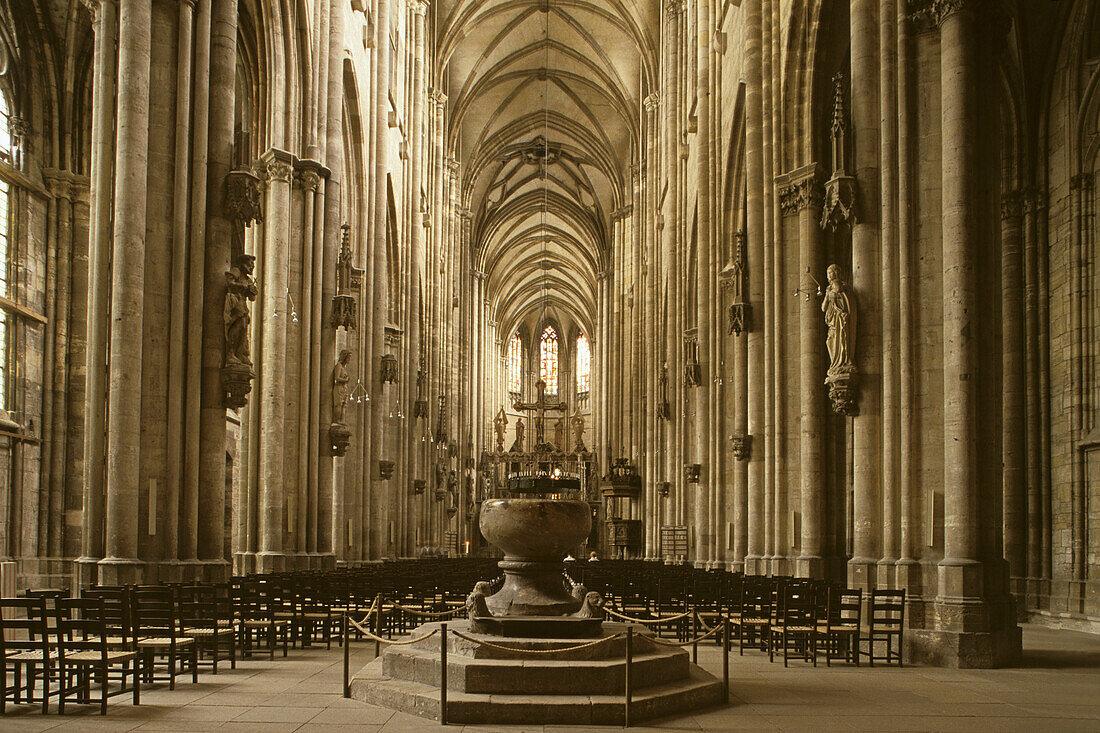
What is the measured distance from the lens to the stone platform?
375 inches

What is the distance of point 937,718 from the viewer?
32.3 feet

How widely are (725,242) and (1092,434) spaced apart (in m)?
12.5

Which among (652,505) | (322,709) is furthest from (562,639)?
(652,505)

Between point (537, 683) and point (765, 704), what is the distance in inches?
88.9

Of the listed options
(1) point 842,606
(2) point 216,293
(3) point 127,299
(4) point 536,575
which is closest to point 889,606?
(1) point 842,606

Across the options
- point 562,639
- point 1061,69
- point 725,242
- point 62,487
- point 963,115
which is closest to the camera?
point 562,639

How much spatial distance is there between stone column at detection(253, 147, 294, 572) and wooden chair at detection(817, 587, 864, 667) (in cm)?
1216

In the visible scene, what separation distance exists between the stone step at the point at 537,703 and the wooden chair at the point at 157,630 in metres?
2.09

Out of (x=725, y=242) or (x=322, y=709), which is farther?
(x=725, y=242)

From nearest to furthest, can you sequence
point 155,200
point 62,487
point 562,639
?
1. point 562,639
2. point 155,200
3. point 62,487

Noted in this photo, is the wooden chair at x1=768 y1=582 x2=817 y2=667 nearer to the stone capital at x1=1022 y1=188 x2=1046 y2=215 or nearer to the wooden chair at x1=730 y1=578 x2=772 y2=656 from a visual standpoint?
the wooden chair at x1=730 y1=578 x2=772 y2=656

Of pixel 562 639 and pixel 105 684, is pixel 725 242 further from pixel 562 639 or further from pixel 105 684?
pixel 105 684

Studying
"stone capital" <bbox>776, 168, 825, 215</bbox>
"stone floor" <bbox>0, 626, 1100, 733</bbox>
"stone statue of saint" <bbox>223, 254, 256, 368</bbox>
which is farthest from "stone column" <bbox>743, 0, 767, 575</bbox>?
"stone statue of saint" <bbox>223, 254, 256, 368</bbox>

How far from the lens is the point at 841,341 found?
1795 centimetres
